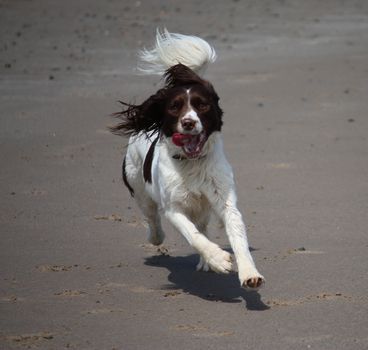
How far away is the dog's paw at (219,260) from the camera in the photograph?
6.12 m

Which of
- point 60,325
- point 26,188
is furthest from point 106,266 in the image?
point 26,188

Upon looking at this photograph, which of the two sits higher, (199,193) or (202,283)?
(199,193)

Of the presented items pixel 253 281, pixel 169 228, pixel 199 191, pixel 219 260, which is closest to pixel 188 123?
pixel 199 191

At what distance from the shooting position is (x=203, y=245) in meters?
6.32

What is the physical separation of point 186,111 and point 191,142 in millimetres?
207

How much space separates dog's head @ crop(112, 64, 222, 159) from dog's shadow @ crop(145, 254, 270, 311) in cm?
89

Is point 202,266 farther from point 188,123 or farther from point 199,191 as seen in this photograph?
point 188,123

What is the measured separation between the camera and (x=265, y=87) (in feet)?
46.2

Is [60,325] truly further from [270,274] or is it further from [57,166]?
[57,166]

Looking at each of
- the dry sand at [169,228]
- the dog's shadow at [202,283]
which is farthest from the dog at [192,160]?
the dry sand at [169,228]

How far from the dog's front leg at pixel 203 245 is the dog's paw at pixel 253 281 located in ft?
0.63

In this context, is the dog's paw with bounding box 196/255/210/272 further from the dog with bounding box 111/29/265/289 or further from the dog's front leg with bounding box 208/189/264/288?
the dog's front leg with bounding box 208/189/264/288

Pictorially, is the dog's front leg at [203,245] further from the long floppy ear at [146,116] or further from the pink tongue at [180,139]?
the long floppy ear at [146,116]

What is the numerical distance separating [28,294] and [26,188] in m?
3.26
